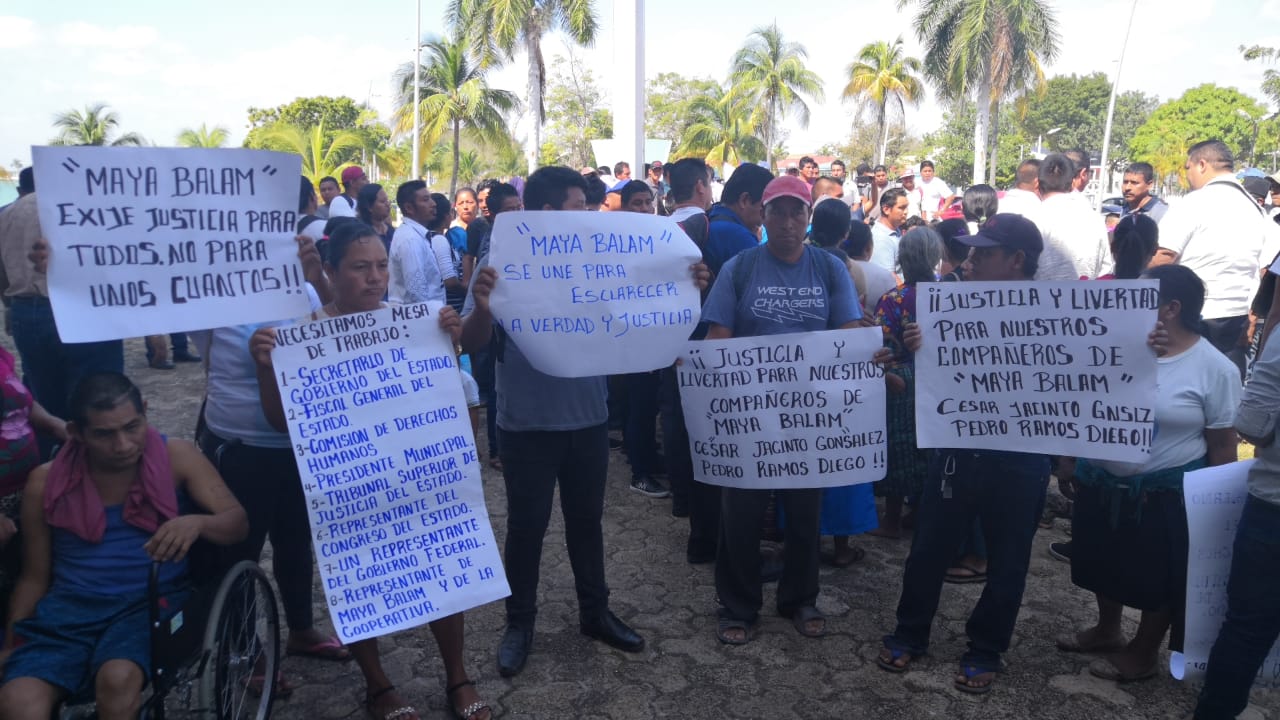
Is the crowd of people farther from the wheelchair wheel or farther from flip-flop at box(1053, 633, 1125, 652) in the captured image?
the wheelchair wheel

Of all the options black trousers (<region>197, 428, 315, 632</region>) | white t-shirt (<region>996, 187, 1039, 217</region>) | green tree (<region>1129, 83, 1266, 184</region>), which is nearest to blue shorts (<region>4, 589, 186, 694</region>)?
black trousers (<region>197, 428, 315, 632</region>)

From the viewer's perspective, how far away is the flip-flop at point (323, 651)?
3709 mm

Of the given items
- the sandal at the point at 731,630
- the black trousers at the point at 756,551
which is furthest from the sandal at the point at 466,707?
the black trousers at the point at 756,551

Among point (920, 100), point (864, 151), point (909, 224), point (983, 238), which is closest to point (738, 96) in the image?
point (920, 100)

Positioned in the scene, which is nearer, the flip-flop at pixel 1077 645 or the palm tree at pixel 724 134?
the flip-flop at pixel 1077 645

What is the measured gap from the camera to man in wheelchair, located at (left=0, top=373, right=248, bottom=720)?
8.72 ft

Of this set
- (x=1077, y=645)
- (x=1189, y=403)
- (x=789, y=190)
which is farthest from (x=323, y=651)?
(x=1189, y=403)

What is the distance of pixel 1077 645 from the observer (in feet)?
12.6

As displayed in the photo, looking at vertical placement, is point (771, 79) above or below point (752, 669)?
above

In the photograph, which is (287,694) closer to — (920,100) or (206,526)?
(206,526)

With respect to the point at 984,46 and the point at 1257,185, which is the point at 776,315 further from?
the point at 984,46

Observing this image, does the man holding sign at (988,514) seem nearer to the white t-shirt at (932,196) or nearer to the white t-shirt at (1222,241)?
the white t-shirt at (1222,241)

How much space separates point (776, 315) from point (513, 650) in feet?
5.86

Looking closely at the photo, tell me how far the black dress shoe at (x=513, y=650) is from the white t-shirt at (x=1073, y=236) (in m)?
4.08
